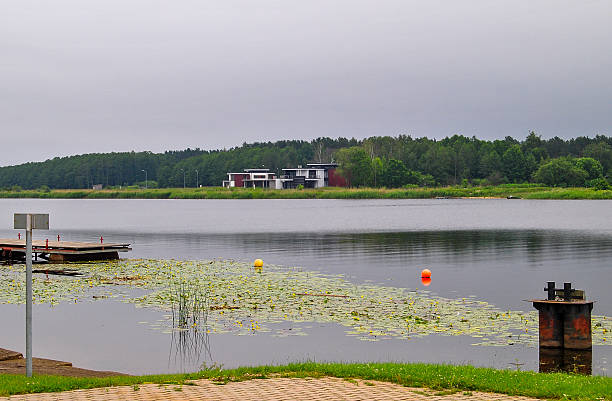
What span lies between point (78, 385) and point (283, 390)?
3.45 m

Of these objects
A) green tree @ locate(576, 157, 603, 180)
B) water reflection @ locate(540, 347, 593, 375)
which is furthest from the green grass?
green tree @ locate(576, 157, 603, 180)

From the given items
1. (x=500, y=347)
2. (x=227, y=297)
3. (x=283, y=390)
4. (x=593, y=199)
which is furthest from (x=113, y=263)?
(x=593, y=199)

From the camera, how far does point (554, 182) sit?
18988cm

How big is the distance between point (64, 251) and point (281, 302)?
18.8m

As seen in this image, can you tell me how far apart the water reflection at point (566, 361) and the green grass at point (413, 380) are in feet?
10.2

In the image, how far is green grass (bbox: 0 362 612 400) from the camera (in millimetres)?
12070

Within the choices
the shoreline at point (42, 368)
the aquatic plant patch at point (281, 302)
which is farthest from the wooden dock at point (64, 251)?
the shoreline at point (42, 368)

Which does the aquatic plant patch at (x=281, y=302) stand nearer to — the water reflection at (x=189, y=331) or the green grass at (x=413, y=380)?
the water reflection at (x=189, y=331)

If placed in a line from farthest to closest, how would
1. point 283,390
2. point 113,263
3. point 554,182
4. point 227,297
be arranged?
1. point 554,182
2. point 113,263
3. point 227,297
4. point 283,390

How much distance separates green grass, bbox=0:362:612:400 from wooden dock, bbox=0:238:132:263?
2748 cm

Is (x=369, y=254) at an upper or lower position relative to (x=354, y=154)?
lower

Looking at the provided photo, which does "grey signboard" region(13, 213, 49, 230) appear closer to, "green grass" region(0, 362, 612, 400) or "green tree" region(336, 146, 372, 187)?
"green grass" region(0, 362, 612, 400)

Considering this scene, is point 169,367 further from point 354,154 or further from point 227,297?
point 354,154

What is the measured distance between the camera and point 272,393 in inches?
468
